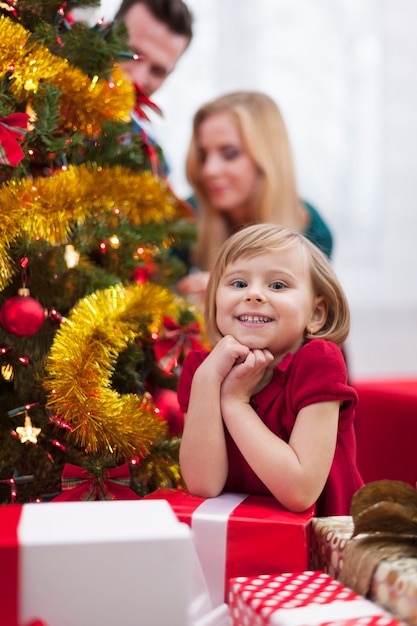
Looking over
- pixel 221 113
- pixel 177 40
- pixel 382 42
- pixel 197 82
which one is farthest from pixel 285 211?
pixel 382 42

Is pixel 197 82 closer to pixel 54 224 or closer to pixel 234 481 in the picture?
pixel 54 224

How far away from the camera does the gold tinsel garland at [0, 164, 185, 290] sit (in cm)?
107

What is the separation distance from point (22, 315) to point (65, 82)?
337 millimetres

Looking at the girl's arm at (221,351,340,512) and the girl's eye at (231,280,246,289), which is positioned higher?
the girl's eye at (231,280,246,289)

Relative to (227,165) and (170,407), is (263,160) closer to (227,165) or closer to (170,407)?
(227,165)

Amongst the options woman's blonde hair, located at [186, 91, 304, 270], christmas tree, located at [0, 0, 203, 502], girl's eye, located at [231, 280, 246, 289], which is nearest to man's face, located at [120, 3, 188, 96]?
woman's blonde hair, located at [186, 91, 304, 270]

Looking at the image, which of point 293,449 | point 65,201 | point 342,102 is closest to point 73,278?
point 65,201

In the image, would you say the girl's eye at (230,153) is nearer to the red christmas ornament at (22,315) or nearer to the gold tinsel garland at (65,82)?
the gold tinsel garland at (65,82)

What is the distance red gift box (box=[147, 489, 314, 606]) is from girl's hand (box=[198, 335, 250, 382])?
7.1 inches

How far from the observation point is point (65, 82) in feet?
3.80

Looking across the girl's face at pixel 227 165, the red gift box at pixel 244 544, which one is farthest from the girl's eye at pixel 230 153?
the red gift box at pixel 244 544

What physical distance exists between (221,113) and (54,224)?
0.90m

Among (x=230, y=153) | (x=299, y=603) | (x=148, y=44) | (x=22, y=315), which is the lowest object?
(x=299, y=603)

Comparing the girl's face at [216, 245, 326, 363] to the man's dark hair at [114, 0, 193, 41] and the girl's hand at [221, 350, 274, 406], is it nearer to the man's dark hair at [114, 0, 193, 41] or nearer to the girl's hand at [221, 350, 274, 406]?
the girl's hand at [221, 350, 274, 406]
